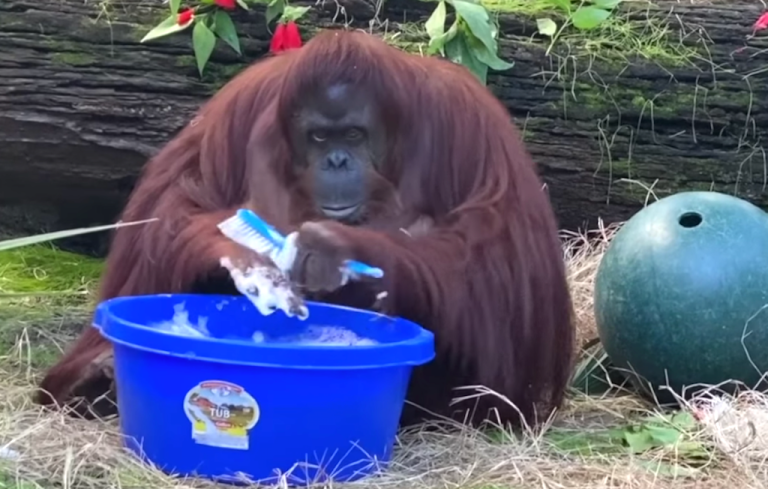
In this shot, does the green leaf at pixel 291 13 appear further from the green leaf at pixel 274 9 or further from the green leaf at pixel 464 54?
the green leaf at pixel 464 54

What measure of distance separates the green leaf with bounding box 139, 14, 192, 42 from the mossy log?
0.15ft

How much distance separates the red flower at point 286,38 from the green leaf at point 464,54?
1.40 ft

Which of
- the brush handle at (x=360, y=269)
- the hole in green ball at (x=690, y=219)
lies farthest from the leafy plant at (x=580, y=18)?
the brush handle at (x=360, y=269)

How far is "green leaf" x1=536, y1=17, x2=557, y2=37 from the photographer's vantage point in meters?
3.75

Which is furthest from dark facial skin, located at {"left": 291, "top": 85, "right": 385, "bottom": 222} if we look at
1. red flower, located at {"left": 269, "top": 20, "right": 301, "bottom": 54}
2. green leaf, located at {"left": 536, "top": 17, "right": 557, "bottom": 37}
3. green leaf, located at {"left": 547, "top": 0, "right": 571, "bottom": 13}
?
green leaf, located at {"left": 547, "top": 0, "right": 571, "bottom": 13}

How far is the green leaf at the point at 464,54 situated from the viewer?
12.0 feet

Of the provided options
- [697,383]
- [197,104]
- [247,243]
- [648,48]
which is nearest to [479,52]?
[648,48]

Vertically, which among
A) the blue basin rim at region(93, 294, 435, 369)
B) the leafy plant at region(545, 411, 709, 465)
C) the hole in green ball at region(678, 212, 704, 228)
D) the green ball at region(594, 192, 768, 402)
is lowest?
the leafy plant at region(545, 411, 709, 465)

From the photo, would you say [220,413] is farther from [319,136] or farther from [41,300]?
[41,300]

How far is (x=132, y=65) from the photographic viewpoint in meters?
3.75

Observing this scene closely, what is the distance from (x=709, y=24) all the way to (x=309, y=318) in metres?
1.90

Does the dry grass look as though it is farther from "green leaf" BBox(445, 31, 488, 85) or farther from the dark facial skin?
"green leaf" BBox(445, 31, 488, 85)

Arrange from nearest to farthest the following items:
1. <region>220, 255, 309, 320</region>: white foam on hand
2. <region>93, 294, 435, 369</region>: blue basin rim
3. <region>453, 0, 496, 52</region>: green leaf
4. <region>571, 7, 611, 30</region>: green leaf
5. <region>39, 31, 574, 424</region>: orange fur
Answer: <region>93, 294, 435, 369</region>: blue basin rim → <region>220, 255, 309, 320</region>: white foam on hand → <region>39, 31, 574, 424</region>: orange fur → <region>453, 0, 496, 52</region>: green leaf → <region>571, 7, 611, 30</region>: green leaf

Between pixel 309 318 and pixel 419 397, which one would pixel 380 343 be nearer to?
pixel 309 318
